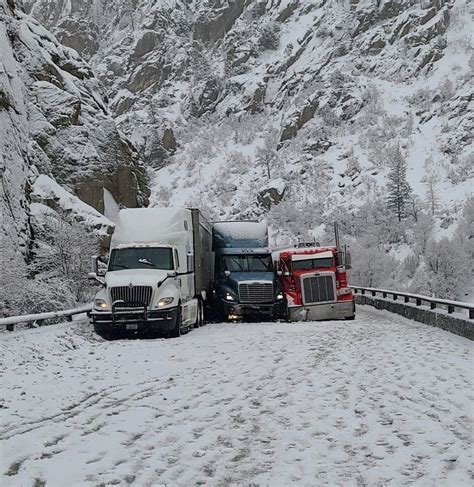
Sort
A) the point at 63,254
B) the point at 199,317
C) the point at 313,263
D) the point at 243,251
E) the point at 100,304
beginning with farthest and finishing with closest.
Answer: the point at 63,254
the point at 243,251
the point at 313,263
the point at 199,317
the point at 100,304

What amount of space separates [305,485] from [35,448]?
2.87 meters

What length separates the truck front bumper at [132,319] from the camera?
15344mm

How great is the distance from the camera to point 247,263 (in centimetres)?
2319

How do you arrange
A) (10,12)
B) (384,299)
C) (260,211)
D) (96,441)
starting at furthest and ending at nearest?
(260,211)
(10,12)
(384,299)
(96,441)

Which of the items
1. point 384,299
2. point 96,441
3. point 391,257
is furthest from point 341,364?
point 391,257

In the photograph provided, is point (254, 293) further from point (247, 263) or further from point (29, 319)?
point (29, 319)

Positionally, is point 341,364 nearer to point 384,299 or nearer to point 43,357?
point 43,357

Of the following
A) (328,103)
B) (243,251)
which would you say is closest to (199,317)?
(243,251)

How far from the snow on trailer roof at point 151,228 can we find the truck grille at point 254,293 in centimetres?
427

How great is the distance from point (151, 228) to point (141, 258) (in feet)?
3.90

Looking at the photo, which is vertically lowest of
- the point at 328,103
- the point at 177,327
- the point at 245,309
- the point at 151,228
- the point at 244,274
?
the point at 177,327

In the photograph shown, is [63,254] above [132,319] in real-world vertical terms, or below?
Answer: above

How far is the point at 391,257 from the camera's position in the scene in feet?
263

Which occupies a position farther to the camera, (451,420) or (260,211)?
(260,211)
